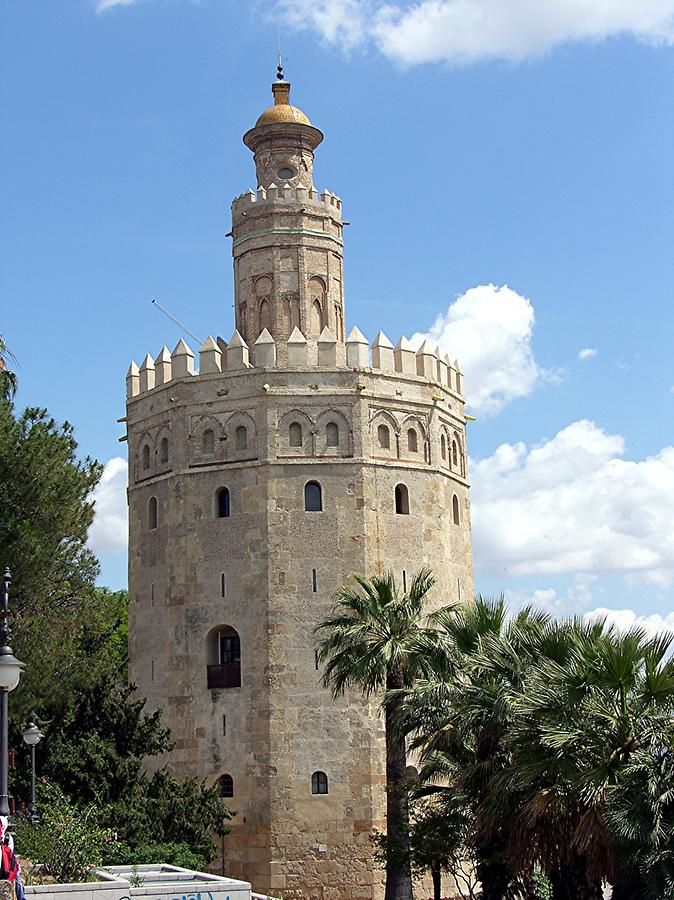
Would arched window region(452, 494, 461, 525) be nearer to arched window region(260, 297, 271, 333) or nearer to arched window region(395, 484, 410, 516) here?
arched window region(395, 484, 410, 516)

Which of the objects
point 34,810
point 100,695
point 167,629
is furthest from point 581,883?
point 167,629

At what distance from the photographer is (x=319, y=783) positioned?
31.1 meters

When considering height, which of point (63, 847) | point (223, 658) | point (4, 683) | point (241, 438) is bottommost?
point (63, 847)

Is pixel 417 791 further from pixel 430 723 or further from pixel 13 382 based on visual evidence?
pixel 13 382

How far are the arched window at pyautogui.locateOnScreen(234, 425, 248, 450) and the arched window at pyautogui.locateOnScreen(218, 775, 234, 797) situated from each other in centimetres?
795

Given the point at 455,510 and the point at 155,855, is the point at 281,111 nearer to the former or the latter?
the point at 455,510

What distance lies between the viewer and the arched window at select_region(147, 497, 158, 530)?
3469cm

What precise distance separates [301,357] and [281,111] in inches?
301

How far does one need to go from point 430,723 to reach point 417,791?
1463 millimetres

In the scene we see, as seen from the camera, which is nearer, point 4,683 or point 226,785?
point 4,683

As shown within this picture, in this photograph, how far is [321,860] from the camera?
3058cm

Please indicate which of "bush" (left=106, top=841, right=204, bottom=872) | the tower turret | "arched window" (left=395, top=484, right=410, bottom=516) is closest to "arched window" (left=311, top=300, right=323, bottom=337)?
the tower turret

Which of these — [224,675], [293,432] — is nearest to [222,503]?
[293,432]

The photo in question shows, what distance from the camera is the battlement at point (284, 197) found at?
3594cm
